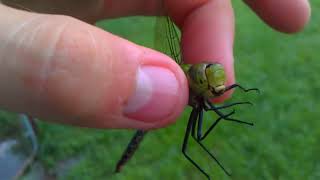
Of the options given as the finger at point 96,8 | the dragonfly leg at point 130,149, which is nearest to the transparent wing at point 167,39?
the finger at point 96,8

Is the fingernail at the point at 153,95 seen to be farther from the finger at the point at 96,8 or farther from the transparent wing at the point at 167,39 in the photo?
the finger at the point at 96,8

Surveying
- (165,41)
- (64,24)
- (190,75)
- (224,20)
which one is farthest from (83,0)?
(64,24)

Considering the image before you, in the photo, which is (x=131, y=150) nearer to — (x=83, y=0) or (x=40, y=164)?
(x=40, y=164)

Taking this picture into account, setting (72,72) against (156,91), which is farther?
(156,91)

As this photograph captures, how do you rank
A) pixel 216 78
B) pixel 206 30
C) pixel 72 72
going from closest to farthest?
pixel 72 72
pixel 216 78
pixel 206 30

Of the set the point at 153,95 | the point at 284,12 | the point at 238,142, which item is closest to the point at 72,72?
the point at 153,95

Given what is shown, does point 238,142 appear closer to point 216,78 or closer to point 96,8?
point 96,8
